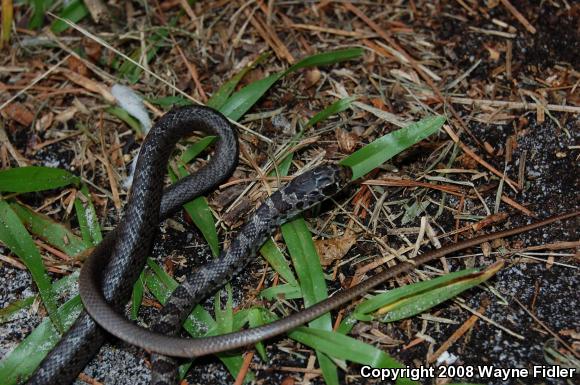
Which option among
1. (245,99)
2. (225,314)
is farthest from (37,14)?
(225,314)

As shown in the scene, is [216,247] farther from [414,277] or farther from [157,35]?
[157,35]

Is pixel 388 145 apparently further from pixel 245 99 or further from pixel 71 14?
pixel 71 14

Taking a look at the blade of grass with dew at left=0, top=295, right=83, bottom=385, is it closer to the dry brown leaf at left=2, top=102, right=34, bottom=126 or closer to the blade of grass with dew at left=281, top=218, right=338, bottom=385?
the blade of grass with dew at left=281, top=218, right=338, bottom=385

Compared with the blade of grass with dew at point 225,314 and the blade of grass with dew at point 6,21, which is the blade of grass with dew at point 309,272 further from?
the blade of grass with dew at point 6,21

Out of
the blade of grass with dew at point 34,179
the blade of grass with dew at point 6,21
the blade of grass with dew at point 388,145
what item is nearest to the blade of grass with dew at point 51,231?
the blade of grass with dew at point 34,179

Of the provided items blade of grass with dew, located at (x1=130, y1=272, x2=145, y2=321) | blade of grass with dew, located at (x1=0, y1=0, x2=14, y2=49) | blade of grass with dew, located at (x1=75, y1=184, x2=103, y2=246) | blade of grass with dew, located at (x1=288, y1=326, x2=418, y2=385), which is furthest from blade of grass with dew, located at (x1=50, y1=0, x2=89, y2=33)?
blade of grass with dew, located at (x1=288, y1=326, x2=418, y2=385)

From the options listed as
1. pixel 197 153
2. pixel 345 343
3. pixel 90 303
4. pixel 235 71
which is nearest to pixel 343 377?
pixel 345 343

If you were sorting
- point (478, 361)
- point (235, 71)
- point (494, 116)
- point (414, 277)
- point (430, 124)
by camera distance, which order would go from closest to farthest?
point (478, 361)
point (414, 277)
point (430, 124)
point (494, 116)
point (235, 71)
